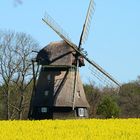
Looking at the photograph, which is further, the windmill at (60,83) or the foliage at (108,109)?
the foliage at (108,109)

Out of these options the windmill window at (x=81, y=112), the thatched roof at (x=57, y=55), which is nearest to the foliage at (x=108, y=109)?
the windmill window at (x=81, y=112)

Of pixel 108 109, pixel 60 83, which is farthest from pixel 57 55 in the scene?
pixel 108 109

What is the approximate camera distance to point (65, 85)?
165 feet

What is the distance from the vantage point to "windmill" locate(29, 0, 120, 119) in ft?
162

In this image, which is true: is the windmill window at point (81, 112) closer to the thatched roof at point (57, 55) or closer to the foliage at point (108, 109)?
the thatched roof at point (57, 55)

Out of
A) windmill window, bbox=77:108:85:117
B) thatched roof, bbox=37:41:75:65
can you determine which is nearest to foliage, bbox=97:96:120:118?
windmill window, bbox=77:108:85:117

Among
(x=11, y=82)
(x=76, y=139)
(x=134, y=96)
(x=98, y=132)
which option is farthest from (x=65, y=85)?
(x=134, y=96)

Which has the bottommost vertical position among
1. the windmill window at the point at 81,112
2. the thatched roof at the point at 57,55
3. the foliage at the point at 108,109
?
the windmill window at the point at 81,112

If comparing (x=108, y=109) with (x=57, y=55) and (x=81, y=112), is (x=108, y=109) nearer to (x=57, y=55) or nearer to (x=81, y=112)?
(x=81, y=112)

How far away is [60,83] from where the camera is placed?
5012 centimetres

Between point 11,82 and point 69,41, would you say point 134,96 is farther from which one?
point 69,41

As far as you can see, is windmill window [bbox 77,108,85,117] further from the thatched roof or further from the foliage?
the foliage

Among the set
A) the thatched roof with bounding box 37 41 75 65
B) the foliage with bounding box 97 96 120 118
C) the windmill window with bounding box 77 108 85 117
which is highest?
the thatched roof with bounding box 37 41 75 65

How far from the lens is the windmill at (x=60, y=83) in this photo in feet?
162
